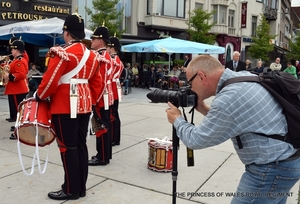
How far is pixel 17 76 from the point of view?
6.23 metres

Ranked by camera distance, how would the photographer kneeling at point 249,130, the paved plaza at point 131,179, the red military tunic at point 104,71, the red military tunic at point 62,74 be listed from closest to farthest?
the photographer kneeling at point 249,130, the red military tunic at point 62,74, the paved plaza at point 131,179, the red military tunic at point 104,71

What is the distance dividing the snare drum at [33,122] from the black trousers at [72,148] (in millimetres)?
114

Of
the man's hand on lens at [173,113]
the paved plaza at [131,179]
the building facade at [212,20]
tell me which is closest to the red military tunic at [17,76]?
the paved plaza at [131,179]

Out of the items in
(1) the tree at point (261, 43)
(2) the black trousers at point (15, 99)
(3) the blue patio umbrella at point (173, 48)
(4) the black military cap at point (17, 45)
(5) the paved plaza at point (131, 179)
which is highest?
(1) the tree at point (261, 43)

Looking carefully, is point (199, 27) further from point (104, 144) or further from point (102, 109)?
point (104, 144)

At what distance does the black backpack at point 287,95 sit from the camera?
1881 mm

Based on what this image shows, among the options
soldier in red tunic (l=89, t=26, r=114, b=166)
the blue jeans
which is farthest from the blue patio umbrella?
the blue jeans

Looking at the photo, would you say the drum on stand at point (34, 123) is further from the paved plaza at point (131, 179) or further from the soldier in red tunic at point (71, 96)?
the paved plaza at point (131, 179)

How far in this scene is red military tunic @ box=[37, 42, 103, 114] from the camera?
3.19 meters

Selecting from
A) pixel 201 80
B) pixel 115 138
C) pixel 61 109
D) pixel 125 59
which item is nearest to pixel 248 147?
pixel 201 80

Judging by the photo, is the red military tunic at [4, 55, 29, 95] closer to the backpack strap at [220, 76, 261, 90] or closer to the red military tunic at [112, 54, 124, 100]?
the red military tunic at [112, 54, 124, 100]

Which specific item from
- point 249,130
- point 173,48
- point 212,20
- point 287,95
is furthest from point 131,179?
point 212,20

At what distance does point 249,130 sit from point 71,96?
6.76ft

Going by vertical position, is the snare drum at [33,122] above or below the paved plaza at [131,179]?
above
